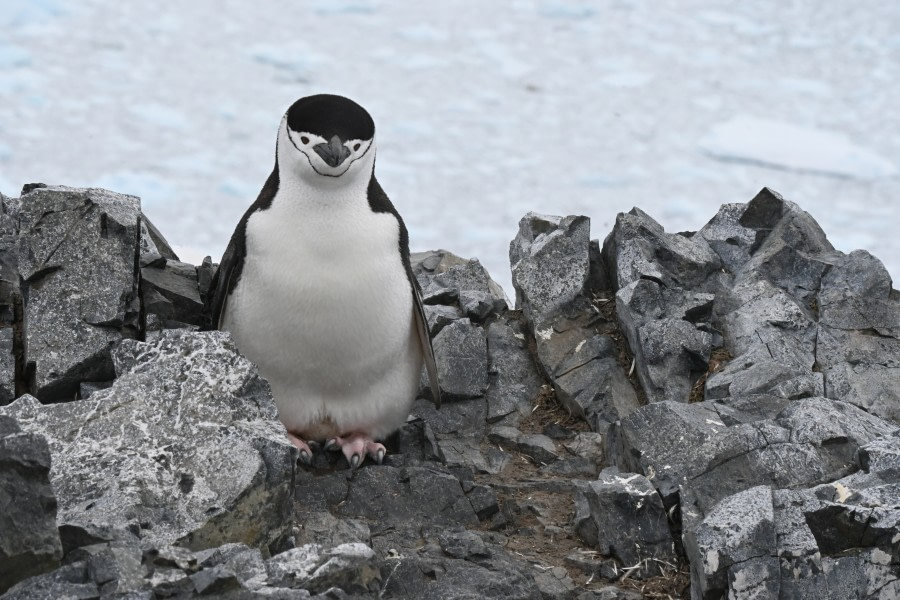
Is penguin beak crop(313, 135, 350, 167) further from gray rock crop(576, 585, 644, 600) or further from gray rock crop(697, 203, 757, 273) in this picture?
gray rock crop(697, 203, 757, 273)

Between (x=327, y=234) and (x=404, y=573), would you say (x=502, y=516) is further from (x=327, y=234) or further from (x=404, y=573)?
(x=327, y=234)

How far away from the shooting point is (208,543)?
4547 millimetres

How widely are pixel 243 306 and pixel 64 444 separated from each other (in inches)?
53.1

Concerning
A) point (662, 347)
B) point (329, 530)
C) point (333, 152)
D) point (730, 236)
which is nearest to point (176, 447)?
point (329, 530)

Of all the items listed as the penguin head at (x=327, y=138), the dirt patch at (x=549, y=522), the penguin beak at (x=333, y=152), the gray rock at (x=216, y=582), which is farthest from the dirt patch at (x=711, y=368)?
the gray rock at (x=216, y=582)

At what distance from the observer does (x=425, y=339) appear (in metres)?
6.26

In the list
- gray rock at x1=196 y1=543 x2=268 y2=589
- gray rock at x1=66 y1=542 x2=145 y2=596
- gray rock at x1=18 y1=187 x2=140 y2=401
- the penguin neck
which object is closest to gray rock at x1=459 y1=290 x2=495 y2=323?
the penguin neck

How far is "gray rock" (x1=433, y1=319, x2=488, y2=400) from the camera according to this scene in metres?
6.75

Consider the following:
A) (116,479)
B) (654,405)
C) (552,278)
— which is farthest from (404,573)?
(552,278)

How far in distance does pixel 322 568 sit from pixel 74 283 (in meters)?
2.45

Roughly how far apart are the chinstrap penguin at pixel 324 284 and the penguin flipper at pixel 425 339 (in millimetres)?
73

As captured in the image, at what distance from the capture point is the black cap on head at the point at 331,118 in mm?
5598

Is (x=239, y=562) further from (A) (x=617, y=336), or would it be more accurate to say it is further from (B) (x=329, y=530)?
(A) (x=617, y=336)

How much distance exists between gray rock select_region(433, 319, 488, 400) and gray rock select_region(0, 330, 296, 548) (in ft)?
6.15
